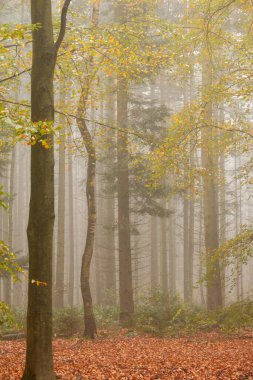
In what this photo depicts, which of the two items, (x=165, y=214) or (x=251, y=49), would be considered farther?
(x=165, y=214)

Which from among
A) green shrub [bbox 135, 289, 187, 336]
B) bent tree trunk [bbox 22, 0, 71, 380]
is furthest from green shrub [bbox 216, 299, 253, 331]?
bent tree trunk [bbox 22, 0, 71, 380]

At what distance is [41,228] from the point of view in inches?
A: 259

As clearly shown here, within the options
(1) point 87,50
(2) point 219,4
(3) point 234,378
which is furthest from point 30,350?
(2) point 219,4

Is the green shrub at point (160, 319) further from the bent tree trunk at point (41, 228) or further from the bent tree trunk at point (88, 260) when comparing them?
the bent tree trunk at point (41, 228)

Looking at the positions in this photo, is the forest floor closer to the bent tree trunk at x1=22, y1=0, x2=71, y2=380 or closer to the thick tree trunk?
the bent tree trunk at x1=22, y1=0, x2=71, y2=380

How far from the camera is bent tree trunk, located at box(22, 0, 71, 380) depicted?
6.44 m

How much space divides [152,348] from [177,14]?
19431 millimetres

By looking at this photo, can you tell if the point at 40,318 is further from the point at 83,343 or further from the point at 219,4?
the point at 219,4

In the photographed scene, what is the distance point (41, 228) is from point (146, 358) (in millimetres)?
4338

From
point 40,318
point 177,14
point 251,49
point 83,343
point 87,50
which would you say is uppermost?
point 177,14

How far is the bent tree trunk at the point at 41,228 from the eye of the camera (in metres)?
6.44

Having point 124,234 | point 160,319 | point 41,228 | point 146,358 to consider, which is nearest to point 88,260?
point 124,234

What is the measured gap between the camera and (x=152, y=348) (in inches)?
420

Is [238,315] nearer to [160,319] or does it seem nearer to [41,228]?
[41,228]
